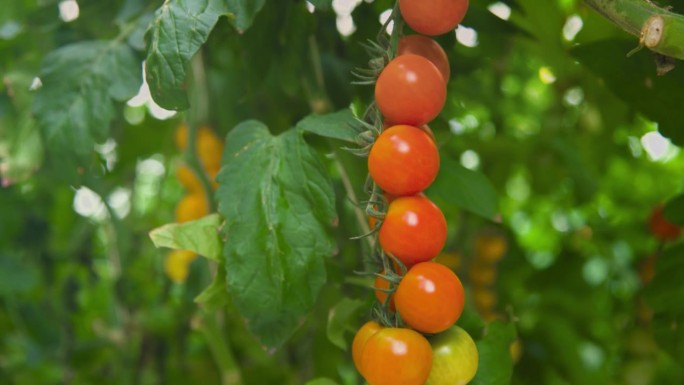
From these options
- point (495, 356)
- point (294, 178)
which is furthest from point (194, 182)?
point (495, 356)

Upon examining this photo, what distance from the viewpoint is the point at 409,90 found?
0.43m

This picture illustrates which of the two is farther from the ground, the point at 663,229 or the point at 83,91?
the point at 83,91

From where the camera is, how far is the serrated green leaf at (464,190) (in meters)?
0.56

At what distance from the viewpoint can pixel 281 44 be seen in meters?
0.64

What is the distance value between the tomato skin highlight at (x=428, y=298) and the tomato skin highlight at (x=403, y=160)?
0.05 meters

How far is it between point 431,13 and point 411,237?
131 mm

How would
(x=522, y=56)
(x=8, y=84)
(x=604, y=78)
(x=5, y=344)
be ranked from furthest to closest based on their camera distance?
(x=5, y=344) → (x=522, y=56) → (x=8, y=84) → (x=604, y=78)

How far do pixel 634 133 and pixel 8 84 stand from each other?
31.8 inches

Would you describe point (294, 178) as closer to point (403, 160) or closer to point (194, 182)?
point (403, 160)

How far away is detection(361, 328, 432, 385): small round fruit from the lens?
408 millimetres

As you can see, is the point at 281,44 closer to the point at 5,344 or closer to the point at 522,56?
the point at 522,56

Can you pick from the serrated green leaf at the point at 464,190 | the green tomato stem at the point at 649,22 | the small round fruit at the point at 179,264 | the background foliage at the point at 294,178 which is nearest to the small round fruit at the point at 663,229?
the background foliage at the point at 294,178

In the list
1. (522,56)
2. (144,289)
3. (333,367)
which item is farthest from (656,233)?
(144,289)

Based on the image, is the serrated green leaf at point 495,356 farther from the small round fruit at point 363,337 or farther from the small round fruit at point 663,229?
the small round fruit at point 663,229
